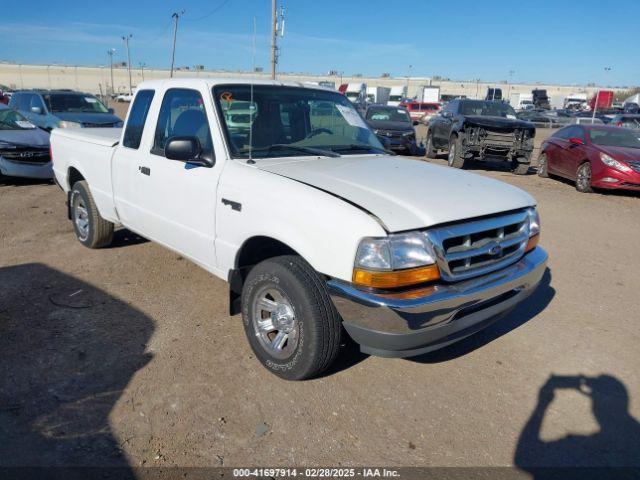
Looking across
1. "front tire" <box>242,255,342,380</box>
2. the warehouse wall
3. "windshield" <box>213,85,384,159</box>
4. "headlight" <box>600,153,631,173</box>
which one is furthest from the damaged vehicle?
the warehouse wall

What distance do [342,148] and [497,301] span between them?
1.84m

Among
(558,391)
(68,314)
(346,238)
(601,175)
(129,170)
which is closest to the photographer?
(346,238)

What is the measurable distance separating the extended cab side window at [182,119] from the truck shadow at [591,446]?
2.89 m

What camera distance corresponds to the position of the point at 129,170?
4.65 meters

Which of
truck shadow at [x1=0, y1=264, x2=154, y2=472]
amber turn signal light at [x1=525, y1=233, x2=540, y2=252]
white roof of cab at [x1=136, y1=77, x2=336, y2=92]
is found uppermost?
A: white roof of cab at [x1=136, y1=77, x2=336, y2=92]

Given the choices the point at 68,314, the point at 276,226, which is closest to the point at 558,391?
the point at 276,226

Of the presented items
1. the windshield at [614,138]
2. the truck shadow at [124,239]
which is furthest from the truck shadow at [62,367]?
the windshield at [614,138]

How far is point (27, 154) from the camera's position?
9.79 meters

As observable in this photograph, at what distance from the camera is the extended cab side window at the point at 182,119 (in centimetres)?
388

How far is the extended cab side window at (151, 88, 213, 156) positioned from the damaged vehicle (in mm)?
6935

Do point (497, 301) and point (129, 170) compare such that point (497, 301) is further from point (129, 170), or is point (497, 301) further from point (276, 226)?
point (129, 170)

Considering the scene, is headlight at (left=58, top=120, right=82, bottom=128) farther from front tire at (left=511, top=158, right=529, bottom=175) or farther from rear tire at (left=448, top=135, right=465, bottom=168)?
front tire at (left=511, top=158, right=529, bottom=175)

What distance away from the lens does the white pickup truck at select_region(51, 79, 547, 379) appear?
2.74 metres

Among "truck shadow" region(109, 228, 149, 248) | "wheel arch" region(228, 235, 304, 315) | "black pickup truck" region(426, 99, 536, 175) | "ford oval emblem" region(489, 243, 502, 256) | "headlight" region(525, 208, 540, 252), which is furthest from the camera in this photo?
"black pickup truck" region(426, 99, 536, 175)
